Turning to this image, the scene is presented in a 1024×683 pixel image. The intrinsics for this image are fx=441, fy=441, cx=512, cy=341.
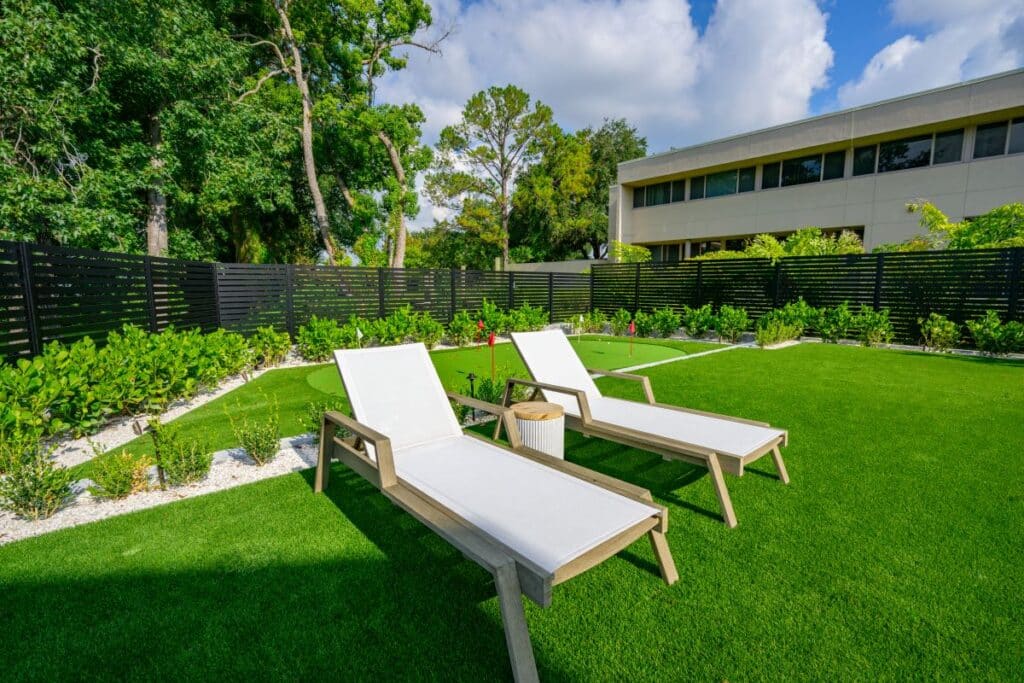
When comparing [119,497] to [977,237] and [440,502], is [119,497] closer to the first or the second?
[440,502]

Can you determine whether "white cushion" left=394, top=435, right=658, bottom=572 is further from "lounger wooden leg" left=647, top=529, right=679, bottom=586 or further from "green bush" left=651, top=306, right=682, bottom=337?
"green bush" left=651, top=306, right=682, bottom=337

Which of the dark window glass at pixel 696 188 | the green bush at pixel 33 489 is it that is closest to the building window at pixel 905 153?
the dark window glass at pixel 696 188

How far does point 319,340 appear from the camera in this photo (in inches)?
345

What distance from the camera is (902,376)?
6.76 metres

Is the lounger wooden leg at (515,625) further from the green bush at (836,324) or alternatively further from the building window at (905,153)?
the building window at (905,153)

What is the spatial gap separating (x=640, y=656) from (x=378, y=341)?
9000 mm

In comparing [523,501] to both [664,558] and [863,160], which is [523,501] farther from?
[863,160]

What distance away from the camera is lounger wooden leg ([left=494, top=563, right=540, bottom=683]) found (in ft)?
5.36

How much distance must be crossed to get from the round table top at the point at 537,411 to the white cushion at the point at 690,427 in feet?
1.40

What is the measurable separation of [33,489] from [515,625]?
3378mm

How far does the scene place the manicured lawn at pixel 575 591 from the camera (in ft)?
5.97

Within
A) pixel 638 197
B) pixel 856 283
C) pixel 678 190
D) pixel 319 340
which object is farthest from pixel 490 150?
pixel 319 340

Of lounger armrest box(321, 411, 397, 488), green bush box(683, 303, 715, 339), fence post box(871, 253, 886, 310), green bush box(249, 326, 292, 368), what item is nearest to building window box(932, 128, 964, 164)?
fence post box(871, 253, 886, 310)

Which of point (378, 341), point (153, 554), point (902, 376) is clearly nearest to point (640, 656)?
point (153, 554)
